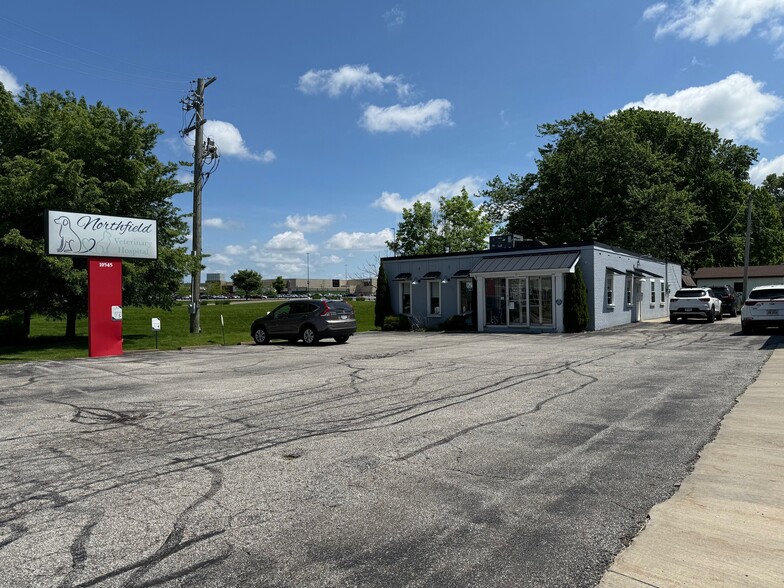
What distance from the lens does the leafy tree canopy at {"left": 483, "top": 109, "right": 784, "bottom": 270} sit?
3794 centimetres

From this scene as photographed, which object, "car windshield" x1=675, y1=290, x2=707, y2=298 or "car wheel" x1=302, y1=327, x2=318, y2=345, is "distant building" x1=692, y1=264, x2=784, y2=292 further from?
"car wheel" x1=302, y1=327, x2=318, y2=345

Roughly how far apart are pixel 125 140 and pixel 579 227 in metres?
29.7

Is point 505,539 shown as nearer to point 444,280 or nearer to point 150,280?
point 150,280

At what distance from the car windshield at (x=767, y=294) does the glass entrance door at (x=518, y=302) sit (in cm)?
867

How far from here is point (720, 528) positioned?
12.4 feet

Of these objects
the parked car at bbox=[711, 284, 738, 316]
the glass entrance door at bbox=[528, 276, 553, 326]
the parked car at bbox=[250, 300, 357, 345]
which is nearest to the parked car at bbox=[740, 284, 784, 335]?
the glass entrance door at bbox=[528, 276, 553, 326]

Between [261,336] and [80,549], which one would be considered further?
[261,336]

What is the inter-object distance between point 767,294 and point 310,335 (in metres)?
16.3

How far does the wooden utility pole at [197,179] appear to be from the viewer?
973 inches

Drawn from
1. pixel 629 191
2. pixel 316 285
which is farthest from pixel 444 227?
pixel 316 285

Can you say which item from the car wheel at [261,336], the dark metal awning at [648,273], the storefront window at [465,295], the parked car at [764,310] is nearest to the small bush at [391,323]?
the storefront window at [465,295]

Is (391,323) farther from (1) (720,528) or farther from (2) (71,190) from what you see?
(1) (720,528)

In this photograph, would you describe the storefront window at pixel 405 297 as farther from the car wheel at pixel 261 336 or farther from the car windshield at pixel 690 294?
the car windshield at pixel 690 294

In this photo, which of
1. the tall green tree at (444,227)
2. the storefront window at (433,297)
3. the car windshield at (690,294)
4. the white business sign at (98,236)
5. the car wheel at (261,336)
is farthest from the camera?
the tall green tree at (444,227)
